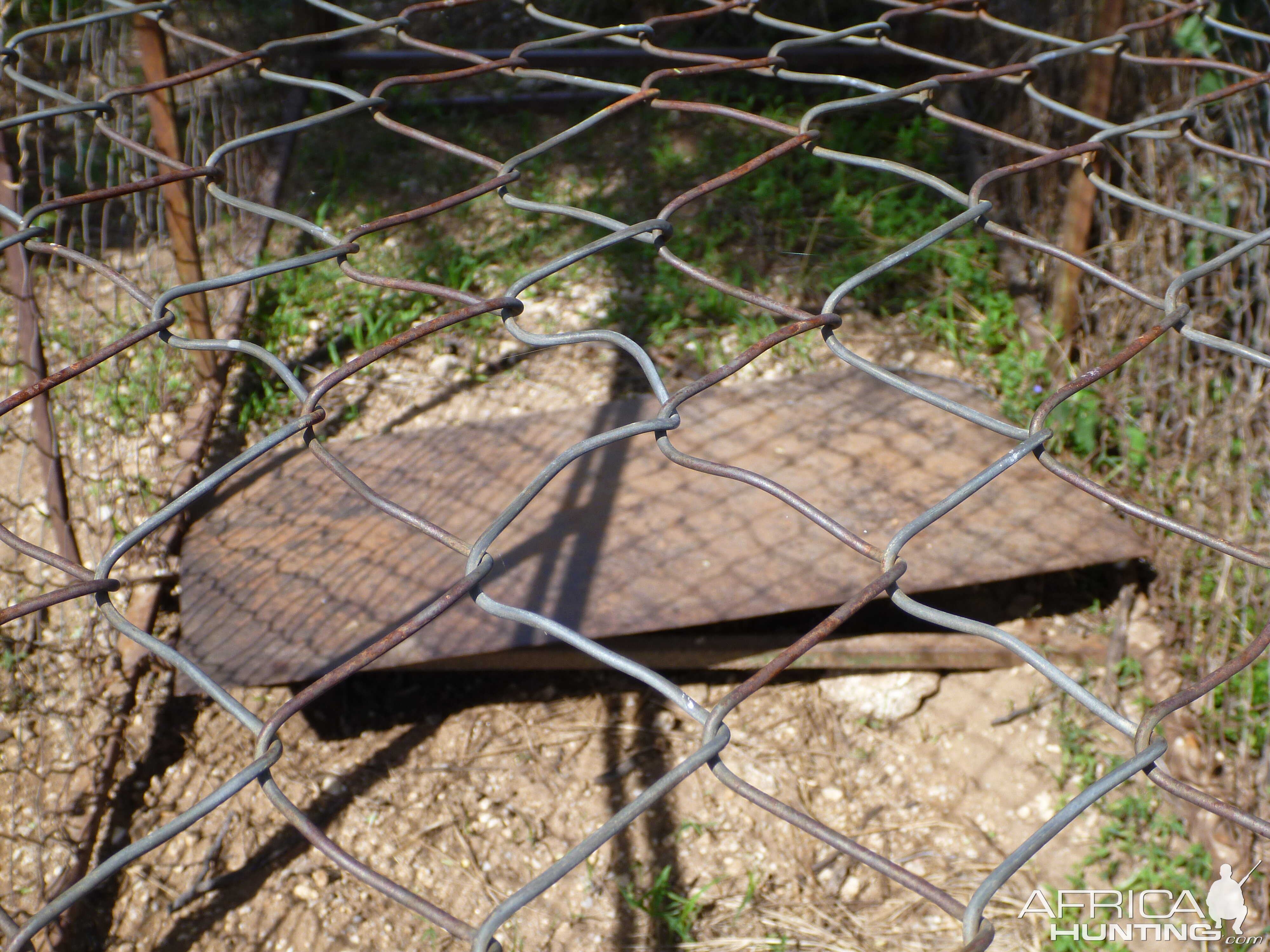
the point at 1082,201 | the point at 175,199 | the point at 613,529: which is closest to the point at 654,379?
the point at 613,529

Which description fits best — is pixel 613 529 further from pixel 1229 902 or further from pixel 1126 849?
pixel 1229 902

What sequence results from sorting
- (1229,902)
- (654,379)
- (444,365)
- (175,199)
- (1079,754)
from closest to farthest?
1. (654,379)
2. (1229,902)
3. (1079,754)
4. (175,199)
5. (444,365)

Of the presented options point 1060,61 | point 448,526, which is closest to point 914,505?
point 448,526

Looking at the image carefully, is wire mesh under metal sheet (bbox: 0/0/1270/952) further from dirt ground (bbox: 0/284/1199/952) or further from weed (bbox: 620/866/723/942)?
weed (bbox: 620/866/723/942)

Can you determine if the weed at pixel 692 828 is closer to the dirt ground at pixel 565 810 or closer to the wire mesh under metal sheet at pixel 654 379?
the dirt ground at pixel 565 810

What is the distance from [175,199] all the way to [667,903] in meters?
1.87

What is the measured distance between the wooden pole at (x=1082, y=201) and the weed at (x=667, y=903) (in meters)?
1.66

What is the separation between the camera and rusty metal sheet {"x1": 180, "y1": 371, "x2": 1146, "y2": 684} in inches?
73.0

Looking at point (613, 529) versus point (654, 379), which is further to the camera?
point (613, 529)

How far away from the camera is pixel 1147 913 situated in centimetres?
169

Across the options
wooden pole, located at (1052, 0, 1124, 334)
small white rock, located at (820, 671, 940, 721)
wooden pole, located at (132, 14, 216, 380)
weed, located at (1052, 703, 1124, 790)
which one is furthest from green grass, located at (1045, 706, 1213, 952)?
wooden pole, located at (132, 14, 216, 380)

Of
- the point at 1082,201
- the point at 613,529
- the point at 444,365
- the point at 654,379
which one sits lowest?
the point at 444,365

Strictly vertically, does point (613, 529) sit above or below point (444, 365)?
above

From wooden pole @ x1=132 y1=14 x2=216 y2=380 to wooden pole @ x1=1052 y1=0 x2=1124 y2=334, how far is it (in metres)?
2.05
